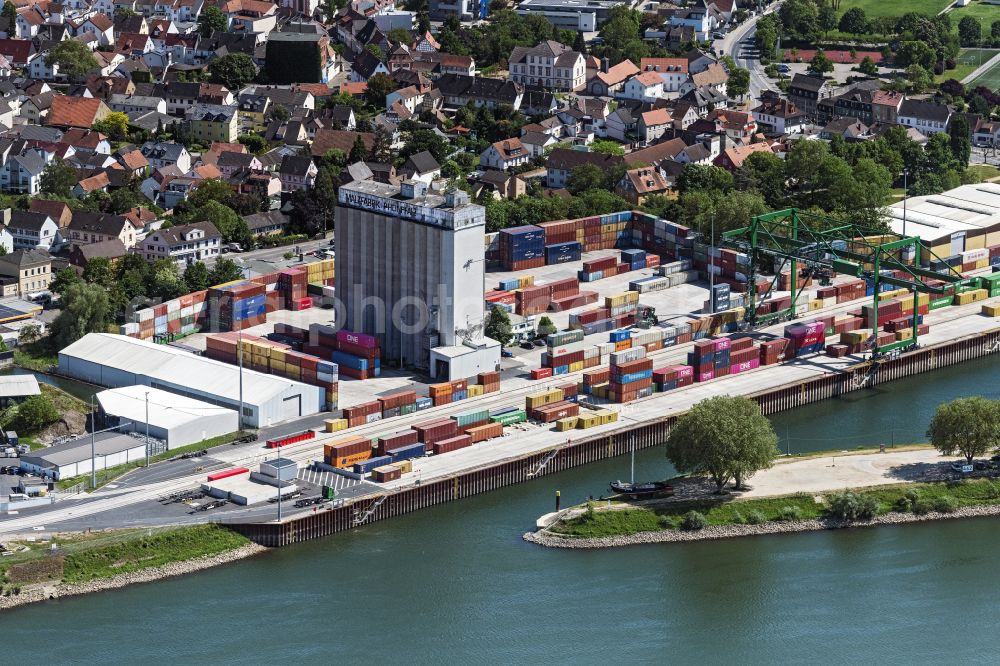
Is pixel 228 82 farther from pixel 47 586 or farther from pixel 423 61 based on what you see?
pixel 47 586

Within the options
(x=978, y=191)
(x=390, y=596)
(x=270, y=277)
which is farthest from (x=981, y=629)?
(x=978, y=191)

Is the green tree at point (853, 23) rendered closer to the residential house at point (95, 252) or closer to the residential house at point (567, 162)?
the residential house at point (567, 162)

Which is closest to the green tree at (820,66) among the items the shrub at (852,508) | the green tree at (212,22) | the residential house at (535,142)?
the residential house at (535,142)

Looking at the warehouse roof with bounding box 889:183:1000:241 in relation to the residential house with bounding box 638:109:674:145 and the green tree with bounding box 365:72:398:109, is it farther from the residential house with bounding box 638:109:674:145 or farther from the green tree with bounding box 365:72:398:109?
the green tree with bounding box 365:72:398:109

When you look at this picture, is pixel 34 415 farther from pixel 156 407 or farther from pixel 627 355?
pixel 627 355

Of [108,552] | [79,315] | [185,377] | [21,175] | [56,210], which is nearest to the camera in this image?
[108,552]

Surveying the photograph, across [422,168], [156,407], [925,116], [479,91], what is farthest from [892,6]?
[156,407]

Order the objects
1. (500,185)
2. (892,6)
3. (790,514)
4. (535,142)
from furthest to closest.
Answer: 1. (892,6)
2. (535,142)
3. (500,185)
4. (790,514)

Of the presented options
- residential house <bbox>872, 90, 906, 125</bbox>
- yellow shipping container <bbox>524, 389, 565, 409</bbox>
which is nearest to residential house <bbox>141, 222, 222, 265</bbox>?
yellow shipping container <bbox>524, 389, 565, 409</bbox>
